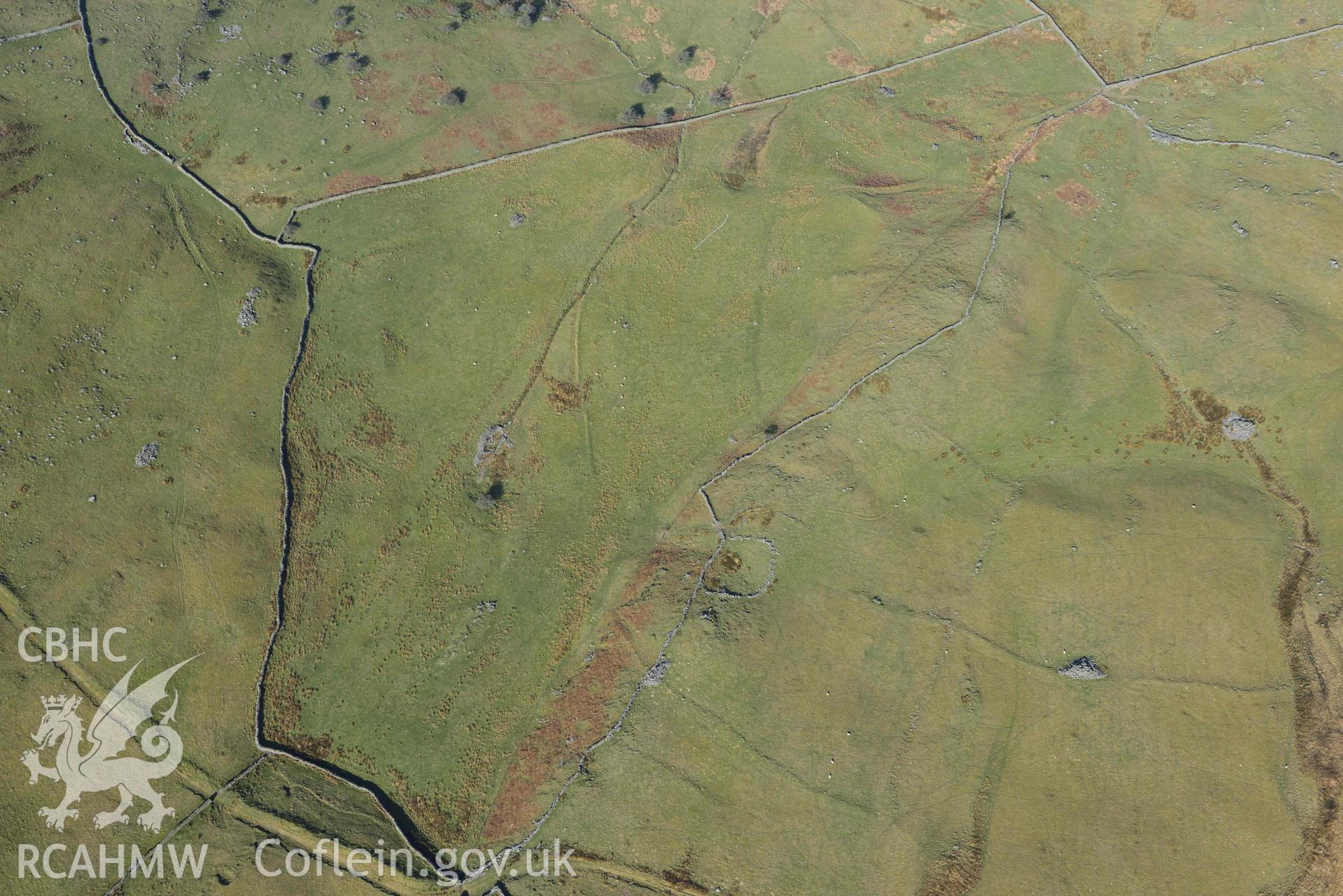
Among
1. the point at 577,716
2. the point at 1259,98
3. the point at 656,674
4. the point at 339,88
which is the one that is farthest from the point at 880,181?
the point at 577,716

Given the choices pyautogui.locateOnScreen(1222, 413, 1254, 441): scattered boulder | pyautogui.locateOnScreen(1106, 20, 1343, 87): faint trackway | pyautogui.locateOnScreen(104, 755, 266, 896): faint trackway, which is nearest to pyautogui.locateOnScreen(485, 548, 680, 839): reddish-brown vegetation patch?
pyautogui.locateOnScreen(104, 755, 266, 896): faint trackway

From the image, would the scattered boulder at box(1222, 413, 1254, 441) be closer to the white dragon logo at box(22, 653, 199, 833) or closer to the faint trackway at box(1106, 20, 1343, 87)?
the faint trackway at box(1106, 20, 1343, 87)

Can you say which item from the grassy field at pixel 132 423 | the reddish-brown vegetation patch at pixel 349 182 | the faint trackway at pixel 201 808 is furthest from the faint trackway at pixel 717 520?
the reddish-brown vegetation patch at pixel 349 182

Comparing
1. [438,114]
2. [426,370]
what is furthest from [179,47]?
[426,370]

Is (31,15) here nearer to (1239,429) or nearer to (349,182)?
(349,182)

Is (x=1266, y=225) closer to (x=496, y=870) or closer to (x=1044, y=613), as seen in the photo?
(x=1044, y=613)

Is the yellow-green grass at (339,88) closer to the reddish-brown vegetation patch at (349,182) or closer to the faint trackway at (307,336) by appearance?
the reddish-brown vegetation patch at (349,182)
